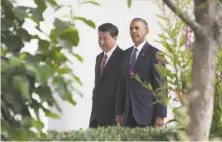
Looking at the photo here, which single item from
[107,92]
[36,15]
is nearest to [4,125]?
[36,15]

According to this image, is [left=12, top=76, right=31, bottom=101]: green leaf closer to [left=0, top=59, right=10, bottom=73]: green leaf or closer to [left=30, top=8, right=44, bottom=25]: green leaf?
[left=0, top=59, right=10, bottom=73]: green leaf

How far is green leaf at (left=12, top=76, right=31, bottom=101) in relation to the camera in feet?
2.80

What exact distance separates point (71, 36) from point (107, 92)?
2.48 m

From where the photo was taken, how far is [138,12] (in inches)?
211

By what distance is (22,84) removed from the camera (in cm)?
85

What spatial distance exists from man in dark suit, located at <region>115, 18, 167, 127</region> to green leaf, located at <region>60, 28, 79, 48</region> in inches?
77.2

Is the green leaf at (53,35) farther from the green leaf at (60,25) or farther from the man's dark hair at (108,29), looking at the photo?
the man's dark hair at (108,29)

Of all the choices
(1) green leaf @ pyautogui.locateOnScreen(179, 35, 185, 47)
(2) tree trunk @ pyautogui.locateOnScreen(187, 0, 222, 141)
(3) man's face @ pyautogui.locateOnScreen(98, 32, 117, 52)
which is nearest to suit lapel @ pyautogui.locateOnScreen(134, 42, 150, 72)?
(3) man's face @ pyautogui.locateOnScreen(98, 32, 117, 52)

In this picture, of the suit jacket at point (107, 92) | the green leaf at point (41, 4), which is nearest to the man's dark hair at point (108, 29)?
the suit jacket at point (107, 92)

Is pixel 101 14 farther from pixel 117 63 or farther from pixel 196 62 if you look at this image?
pixel 196 62

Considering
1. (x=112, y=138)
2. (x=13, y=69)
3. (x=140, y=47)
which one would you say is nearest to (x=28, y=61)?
(x=13, y=69)

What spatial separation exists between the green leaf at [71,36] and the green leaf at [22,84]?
116 mm

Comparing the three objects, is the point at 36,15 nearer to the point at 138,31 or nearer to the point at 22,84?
the point at 22,84

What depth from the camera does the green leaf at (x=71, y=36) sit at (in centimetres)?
90
